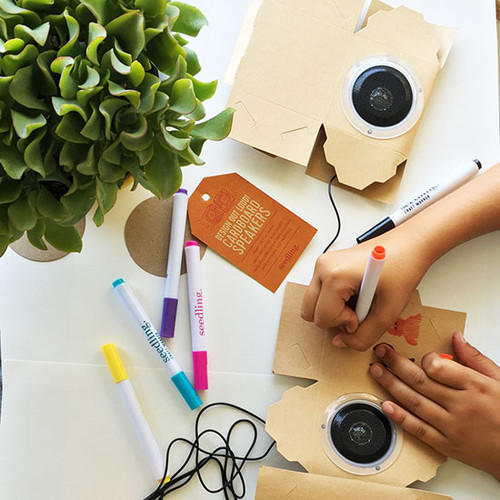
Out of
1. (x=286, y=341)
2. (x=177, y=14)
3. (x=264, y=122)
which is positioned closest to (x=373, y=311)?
(x=286, y=341)

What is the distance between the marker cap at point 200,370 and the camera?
0.63 metres

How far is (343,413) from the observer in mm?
624

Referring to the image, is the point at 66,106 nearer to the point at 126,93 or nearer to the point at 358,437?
the point at 126,93

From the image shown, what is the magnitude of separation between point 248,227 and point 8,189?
→ 0.30 meters

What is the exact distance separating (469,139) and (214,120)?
1.20ft

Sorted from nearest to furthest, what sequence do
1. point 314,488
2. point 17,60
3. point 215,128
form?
1. point 17,60
2. point 215,128
3. point 314,488

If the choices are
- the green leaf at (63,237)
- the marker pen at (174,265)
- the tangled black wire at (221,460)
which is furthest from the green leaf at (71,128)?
the tangled black wire at (221,460)

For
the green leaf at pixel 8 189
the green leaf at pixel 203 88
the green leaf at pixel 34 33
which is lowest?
the green leaf at pixel 8 189

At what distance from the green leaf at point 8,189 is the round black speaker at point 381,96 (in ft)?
1.32

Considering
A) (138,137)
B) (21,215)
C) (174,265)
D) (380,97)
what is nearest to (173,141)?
(138,137)

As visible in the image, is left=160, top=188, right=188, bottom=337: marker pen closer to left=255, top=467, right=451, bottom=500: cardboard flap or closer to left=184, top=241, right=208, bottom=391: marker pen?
left=184, top=241, right=208, bottom=391: marker pen

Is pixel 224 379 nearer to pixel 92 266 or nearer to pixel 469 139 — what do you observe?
pixel 92 266

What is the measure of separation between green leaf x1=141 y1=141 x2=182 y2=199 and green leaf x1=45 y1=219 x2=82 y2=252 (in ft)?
0.29

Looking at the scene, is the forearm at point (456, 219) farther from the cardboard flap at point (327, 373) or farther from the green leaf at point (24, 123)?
the green leaf at point (24, 123)
